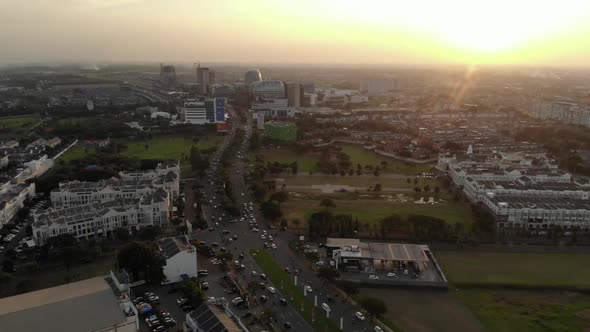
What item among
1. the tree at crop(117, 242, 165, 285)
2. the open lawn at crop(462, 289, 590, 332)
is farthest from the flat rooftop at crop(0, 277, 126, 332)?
the open lawn at crop(462, 289, 590, 332)

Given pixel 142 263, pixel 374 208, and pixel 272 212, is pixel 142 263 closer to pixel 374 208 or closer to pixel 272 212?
pixel 272 212

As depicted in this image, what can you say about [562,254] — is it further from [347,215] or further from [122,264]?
[122,264]

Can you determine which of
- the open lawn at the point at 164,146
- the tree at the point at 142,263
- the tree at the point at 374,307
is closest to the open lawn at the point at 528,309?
the tree at the point at 374,307

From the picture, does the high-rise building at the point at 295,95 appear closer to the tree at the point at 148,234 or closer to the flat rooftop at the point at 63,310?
the tree at the point at 148,234

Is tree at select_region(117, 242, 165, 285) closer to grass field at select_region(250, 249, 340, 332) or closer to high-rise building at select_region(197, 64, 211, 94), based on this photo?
grass field at select_region(250, 249, 340, 332)

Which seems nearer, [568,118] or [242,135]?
[242,135]

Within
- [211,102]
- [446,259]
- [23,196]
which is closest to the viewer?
[446,259]

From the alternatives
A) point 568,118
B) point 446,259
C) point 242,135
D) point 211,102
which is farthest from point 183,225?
point 568,118
